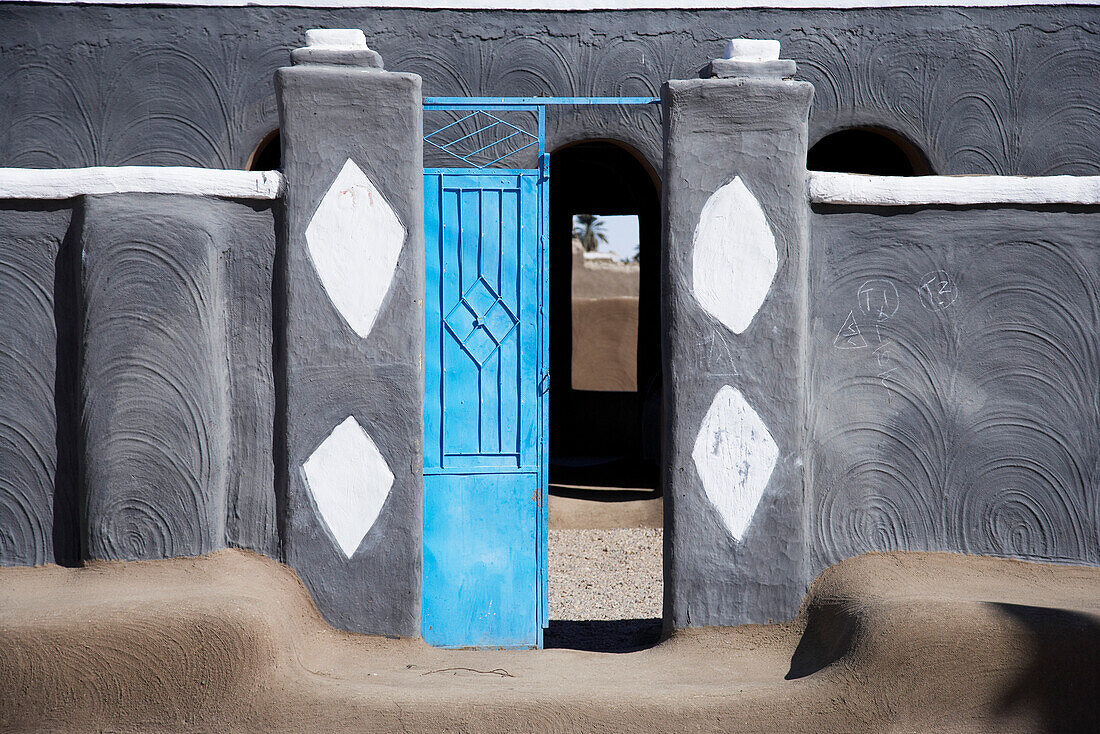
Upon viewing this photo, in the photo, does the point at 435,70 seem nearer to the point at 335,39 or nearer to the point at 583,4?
the point at 583,4

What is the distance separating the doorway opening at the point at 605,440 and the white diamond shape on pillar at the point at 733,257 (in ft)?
5.78

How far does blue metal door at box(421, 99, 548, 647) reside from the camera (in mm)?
3873

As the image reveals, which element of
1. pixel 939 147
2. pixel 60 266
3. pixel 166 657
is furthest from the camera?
pixel 939 147

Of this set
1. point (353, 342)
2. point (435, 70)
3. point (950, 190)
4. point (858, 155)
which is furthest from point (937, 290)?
point (858, 155)

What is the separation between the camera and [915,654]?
3094 mm

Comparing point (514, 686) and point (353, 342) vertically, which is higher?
point (353, 342)

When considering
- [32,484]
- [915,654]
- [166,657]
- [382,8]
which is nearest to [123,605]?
[166,657]

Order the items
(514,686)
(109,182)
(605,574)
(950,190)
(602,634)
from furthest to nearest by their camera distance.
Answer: (605,574), (602,634), (950,190), (109,182), (514,686)

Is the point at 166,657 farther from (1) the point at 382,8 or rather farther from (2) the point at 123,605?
(1) the point at 382,8

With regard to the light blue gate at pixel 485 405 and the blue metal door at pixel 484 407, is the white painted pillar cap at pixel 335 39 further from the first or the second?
the blue metal door at pixel 484 407

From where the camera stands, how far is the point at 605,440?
1137 cm

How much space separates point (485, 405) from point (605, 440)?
7.58 meters

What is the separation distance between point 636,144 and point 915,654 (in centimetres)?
439

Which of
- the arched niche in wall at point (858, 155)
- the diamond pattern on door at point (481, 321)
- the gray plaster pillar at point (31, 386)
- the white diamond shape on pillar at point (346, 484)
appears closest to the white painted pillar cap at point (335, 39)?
the diamond pattern on door at point (481, 321)
